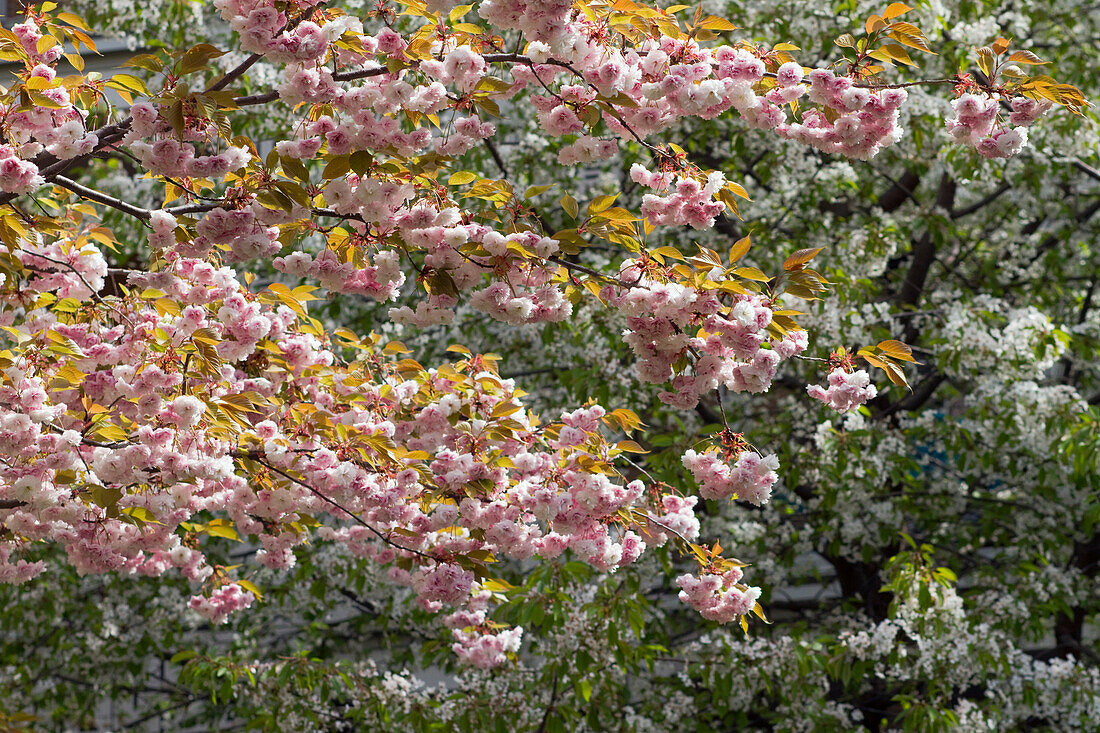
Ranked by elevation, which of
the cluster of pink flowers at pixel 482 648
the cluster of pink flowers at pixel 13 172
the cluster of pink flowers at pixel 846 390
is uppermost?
the cluster of pink flowers at pixel 846 390

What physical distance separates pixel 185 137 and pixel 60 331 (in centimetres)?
125

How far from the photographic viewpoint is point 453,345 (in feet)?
12.7

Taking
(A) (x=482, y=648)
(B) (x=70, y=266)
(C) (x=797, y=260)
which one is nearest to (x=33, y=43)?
(B) (x=70, y=266)

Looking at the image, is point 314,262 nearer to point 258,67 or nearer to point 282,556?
point 282,556

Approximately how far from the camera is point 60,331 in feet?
10.9

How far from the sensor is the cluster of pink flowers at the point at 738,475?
2877 mm

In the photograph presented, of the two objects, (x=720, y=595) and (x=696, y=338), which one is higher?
(x=696, y=338)

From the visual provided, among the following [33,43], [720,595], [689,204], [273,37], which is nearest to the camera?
[273,37]

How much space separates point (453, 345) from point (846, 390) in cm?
159

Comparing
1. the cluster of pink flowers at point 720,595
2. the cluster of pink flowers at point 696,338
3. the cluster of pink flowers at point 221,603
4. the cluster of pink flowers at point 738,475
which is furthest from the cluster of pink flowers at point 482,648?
the cluster of pink flowers at point 696,338

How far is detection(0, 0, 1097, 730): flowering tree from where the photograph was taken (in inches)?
101

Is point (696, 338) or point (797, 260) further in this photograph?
point (696, 338)

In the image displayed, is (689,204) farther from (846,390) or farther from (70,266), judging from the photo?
(70,266)

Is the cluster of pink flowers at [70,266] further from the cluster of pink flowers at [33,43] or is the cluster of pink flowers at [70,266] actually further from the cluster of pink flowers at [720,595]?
the cluster of pink flowers at [720,595]
